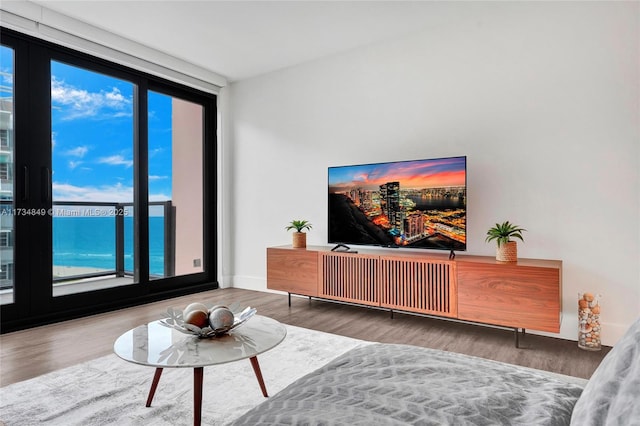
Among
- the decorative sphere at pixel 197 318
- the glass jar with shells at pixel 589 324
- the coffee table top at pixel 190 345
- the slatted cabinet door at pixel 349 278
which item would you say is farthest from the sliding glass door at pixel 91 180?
the glass jar with shells at pixel 589 324

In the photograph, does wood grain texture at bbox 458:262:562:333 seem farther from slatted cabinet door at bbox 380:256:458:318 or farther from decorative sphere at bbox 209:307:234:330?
decorative sphere at bbox 209:307:234:330

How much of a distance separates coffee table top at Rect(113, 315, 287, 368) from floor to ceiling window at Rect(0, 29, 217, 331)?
2093 mm

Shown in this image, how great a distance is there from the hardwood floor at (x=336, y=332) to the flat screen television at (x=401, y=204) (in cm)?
66

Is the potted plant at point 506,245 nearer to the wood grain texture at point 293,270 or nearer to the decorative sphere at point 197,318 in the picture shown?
the wood grain texture at point 293,270

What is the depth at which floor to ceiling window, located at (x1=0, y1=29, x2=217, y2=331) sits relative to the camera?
3.05 meters

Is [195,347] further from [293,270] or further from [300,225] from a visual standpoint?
[300,225]

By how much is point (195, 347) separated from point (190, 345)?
0.04m

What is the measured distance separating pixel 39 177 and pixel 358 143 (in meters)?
2.82

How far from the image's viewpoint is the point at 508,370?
3.39 feet

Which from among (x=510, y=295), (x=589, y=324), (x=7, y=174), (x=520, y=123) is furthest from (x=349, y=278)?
(x=7, y=174)

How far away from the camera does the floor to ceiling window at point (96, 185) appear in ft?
10.0

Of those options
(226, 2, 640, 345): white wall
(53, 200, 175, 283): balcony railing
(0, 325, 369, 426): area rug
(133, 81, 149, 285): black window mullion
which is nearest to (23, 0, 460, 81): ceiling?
(226, 2, 640, 345): white wall

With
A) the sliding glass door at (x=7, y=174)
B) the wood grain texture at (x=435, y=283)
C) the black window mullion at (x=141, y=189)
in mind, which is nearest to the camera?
the wood grain texture at (x=435, y=283)

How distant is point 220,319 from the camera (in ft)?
5.33
